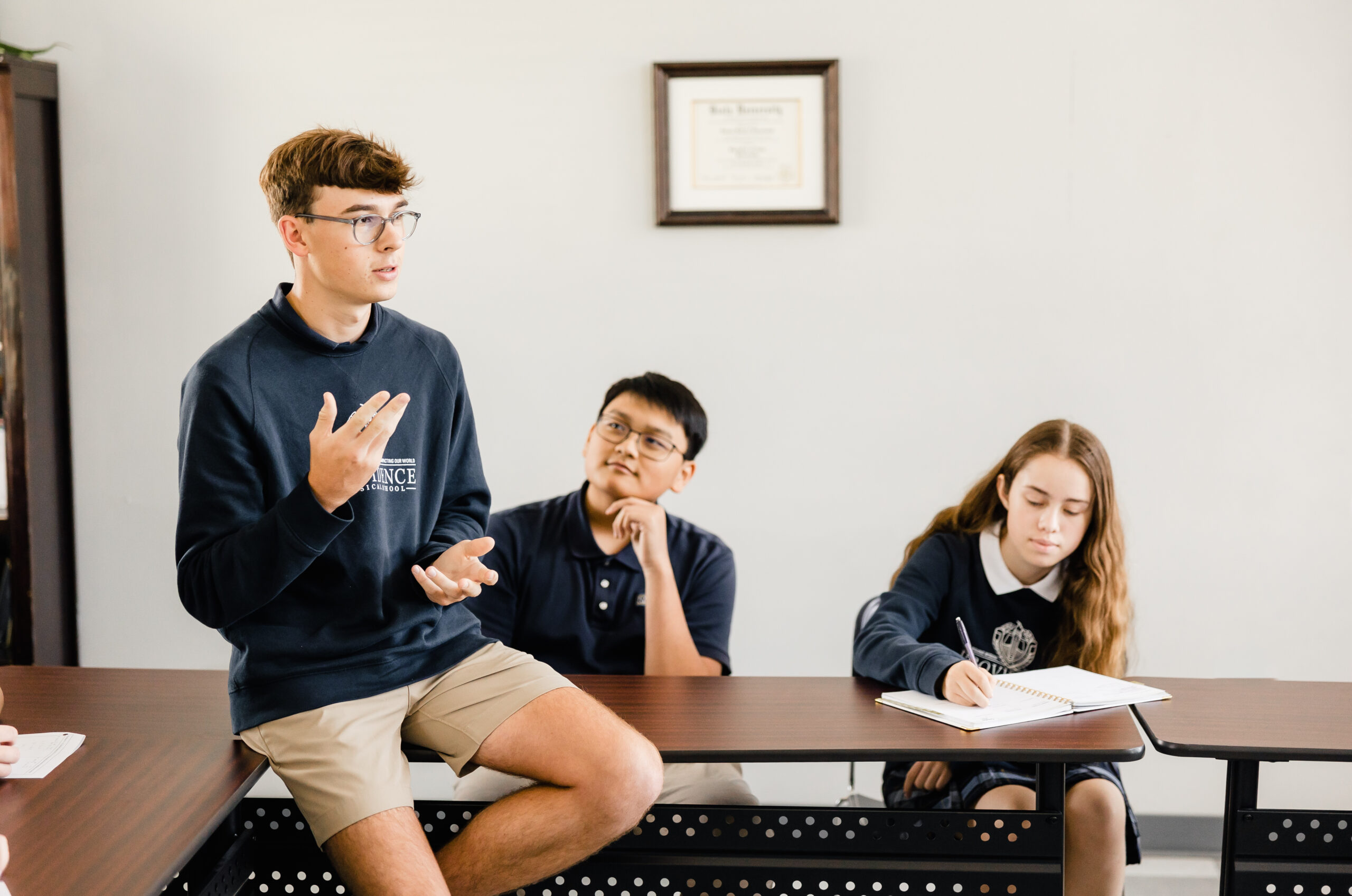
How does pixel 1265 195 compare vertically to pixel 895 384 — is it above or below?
above

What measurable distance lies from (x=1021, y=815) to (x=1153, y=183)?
1.73 m

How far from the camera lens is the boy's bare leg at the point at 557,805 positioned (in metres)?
1.45

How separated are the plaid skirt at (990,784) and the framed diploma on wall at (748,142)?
1.40 metres

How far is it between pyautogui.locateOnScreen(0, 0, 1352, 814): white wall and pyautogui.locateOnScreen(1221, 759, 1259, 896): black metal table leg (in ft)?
4.04

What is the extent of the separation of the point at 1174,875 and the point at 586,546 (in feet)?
5.73

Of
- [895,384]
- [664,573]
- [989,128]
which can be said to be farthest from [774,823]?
[989,128]

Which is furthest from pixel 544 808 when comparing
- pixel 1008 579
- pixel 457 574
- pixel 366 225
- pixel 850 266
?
pixel 850 266

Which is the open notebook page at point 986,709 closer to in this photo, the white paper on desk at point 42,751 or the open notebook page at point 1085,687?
the open notebook page at point 1085,687

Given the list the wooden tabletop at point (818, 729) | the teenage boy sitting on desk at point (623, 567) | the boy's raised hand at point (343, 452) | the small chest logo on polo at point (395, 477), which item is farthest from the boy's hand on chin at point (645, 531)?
the boy's raised hand at point (343, 452)

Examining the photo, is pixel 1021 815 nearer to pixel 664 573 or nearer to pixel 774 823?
pixel 774 823

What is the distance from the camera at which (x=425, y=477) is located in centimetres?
170

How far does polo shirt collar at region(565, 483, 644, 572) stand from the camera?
211 cm

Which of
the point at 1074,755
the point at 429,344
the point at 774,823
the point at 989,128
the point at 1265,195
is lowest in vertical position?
the point at 774,823

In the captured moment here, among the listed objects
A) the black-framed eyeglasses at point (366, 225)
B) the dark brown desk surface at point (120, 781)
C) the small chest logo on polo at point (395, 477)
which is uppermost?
the black-framed eyeglasses at point (366, 225)
